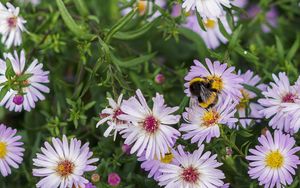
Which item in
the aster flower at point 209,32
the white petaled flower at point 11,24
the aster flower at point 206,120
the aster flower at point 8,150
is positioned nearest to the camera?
the aster flower at point 206,120

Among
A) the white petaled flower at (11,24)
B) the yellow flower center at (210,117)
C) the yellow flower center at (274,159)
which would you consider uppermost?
the white petaled flower at (11,24)

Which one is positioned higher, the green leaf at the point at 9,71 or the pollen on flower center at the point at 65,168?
the green leaf at the point at 9,71

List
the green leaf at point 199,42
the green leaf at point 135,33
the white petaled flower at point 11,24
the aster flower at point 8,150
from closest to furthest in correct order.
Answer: the aster flower at point 8,150 < the white petaled flower at point 11,24 < the green leaf at point 135,33 < the green leaf at point 199,42

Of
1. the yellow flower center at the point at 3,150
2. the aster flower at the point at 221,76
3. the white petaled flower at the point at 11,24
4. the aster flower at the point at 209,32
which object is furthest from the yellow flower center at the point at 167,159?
the aster flower at the point at 209,32

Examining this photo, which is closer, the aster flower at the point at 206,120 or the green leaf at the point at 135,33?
the aster flower at the point at 206,120

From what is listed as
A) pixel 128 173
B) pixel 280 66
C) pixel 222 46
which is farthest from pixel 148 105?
pixel 222 46

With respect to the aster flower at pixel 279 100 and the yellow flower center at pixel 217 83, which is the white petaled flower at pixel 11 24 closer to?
the yellow flower center at pixel 217 83

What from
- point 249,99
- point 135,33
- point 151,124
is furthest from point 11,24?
point 249,99
